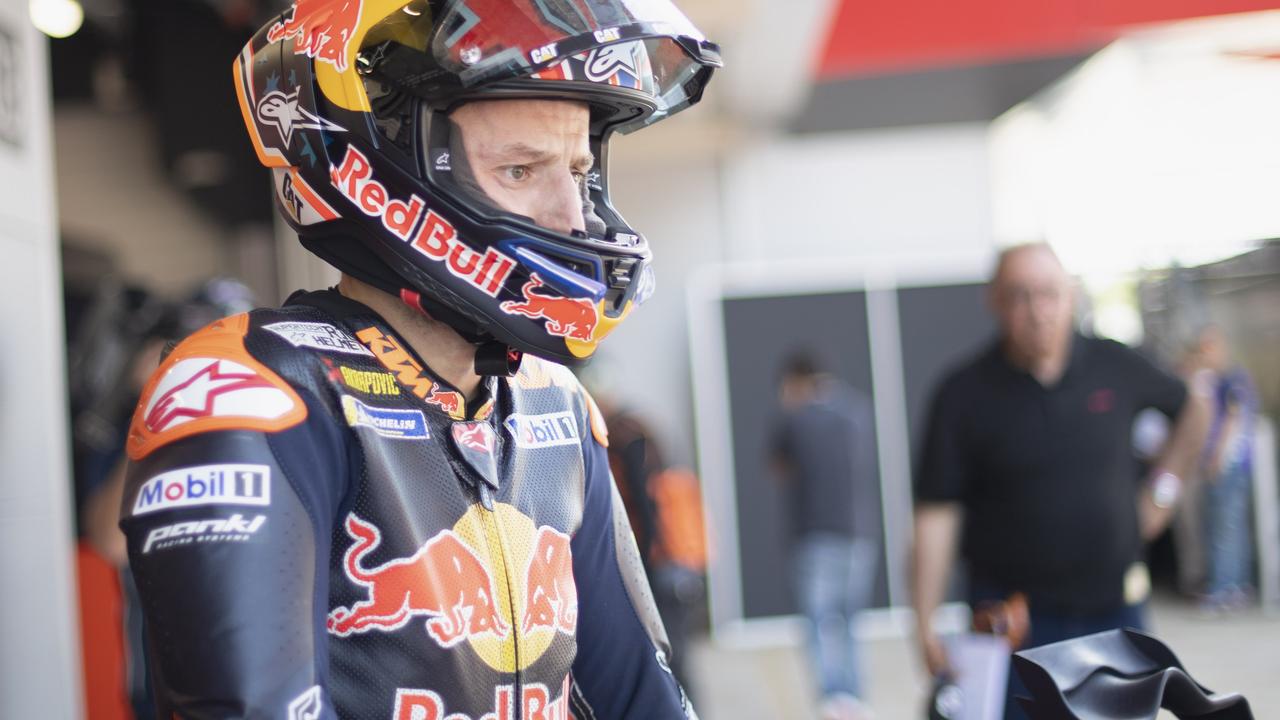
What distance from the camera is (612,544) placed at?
1515 mm

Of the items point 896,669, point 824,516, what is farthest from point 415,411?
point 896,669

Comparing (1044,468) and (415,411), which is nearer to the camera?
(415,411)

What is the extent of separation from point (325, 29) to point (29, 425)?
5.58ft

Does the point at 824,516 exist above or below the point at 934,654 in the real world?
above

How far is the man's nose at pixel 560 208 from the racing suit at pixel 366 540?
204mm

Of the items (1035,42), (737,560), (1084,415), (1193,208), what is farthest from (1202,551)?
(1084,415)

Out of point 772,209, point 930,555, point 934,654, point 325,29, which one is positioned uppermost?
point 772,209

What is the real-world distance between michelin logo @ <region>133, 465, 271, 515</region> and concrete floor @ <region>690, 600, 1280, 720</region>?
503cm

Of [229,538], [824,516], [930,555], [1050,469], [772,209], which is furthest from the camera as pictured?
[772,209]

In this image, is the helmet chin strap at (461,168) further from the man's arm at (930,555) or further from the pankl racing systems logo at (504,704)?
the man's arm at (930,555)

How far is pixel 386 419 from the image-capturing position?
123cm

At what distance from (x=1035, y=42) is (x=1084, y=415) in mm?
2545

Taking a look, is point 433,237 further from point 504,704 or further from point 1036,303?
point 1036,303

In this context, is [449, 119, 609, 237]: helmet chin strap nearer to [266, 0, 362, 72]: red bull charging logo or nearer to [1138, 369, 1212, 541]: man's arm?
[266, 0, 362, 72]: red bull charging logo
